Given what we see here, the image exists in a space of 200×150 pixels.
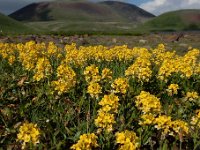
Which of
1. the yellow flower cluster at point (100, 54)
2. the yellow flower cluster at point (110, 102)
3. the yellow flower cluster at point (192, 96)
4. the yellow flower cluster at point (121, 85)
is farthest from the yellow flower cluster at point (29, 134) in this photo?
the yellow flower cluster at point (100, 54)

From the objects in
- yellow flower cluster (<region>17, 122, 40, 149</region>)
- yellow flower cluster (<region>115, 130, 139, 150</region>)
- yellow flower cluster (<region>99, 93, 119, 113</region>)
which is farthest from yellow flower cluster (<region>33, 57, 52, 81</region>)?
yellow flower cluster (<region>115, 130, 139, 150</region>)

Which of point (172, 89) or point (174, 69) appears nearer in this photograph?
point (172, 89)

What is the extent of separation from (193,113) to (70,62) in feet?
15.3

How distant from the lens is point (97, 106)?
31.9 ft

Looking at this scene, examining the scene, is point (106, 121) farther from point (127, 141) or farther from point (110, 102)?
point (127, 141)

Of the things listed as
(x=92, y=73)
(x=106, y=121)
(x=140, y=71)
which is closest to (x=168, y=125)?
(x=106, y=121)

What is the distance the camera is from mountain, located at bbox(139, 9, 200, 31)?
4063 inches

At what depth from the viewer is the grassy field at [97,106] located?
7.24 metres

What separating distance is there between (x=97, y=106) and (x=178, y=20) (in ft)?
325

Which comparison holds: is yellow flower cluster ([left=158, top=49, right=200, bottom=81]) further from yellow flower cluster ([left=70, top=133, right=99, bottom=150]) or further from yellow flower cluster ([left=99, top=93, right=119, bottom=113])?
yellow flower cluster ([left=70, top=133, right=99, bottom=150])

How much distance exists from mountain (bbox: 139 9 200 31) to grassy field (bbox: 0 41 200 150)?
298 ft

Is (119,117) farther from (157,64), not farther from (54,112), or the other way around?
(157,64)

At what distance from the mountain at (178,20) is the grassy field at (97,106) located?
298 feet

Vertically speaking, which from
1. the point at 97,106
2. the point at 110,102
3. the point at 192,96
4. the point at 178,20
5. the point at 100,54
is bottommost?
the point at 178,20
